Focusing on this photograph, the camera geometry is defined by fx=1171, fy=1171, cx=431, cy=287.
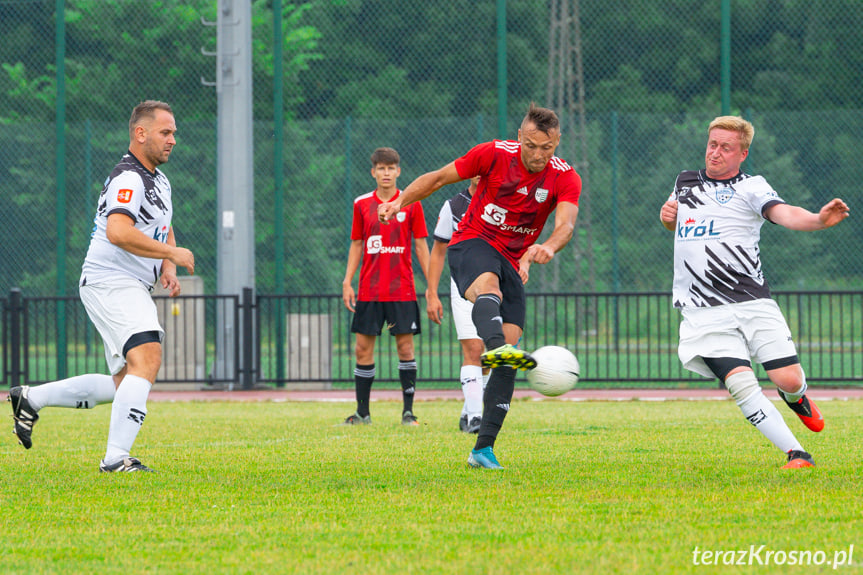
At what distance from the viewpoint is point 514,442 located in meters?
7.90

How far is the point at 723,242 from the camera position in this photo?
6227 millimetres

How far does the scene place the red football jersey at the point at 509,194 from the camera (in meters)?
6.45

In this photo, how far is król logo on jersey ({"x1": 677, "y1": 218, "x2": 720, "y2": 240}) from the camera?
6.25 m

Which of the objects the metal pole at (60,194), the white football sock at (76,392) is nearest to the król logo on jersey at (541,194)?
the white football sock at (76,392)

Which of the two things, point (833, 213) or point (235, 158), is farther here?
point (235, 158)

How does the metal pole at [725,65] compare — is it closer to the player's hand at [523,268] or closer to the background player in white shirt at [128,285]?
the player's hand at [523,268]

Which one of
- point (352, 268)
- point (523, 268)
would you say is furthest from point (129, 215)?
point (352, 268)

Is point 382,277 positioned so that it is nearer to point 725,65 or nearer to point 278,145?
point 278,145

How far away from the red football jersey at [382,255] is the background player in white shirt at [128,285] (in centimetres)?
297

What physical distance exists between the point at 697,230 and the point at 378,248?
3755 millimetres

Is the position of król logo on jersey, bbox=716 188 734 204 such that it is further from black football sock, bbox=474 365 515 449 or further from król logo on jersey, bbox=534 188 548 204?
black football sock, bbox=474 365 515 449

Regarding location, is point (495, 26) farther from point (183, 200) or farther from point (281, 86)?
point (183, 200)

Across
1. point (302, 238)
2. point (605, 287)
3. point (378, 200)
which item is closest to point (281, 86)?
point (302, 238)

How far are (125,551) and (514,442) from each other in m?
4.09
